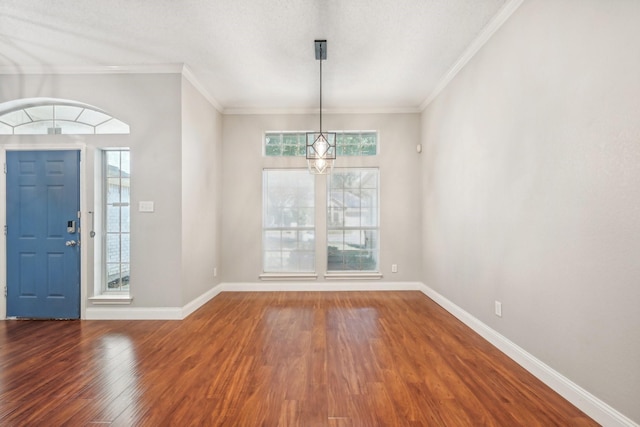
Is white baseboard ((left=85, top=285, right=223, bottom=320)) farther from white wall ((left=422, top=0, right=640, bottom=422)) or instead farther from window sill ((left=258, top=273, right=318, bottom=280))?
white wall ((left=422, top=0, right=640, bottom=422))

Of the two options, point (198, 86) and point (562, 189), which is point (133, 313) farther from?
point (562, 189)

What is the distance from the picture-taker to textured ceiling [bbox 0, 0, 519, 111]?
258 cm

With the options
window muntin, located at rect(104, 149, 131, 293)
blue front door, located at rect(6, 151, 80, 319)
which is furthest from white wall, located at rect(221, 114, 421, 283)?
blue front door, located at rect(6, 151, 80, 319)

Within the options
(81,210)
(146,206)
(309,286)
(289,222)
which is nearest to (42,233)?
(81,210)

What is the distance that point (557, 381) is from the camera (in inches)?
80.0

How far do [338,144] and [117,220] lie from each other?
3.39 m

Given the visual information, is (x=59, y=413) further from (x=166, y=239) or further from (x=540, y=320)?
(x=540, y=320)

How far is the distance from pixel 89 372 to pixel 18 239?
2447mm

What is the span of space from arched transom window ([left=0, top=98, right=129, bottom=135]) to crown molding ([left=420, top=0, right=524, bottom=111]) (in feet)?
13.3

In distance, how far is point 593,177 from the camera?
179cm

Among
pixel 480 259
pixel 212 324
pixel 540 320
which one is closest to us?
pixel 540 320

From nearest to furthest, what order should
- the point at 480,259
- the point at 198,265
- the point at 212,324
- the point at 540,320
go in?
the point at 540,320, the point at 480,259, the point at 212,324, the point at 198,265

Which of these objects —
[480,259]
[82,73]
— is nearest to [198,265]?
[82,73]

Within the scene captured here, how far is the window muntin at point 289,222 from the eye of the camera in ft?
16.4
